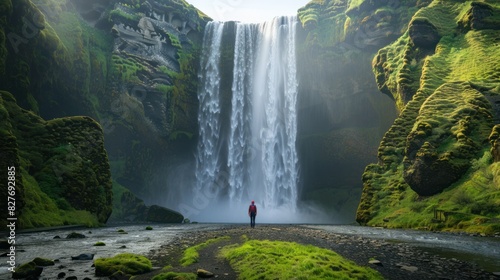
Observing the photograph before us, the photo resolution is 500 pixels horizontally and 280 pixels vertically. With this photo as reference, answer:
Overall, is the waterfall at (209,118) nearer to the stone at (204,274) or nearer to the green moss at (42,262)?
the green moss at (42,262)

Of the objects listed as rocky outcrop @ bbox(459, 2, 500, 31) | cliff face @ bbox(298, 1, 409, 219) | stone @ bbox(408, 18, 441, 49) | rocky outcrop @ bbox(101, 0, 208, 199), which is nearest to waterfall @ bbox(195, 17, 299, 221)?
cliff face @ bbox(298, 1, 409, 219)

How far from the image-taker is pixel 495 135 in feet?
118

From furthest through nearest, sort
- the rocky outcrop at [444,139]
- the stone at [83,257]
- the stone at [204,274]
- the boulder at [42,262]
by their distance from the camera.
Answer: the rocky outcrop at [444,139] < the stone at [83,257] < the boulder at [42,262] < the stone at [204,274]

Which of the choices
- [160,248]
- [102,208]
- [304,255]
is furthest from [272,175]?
[304,255]

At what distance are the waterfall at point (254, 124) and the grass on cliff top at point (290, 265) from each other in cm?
4915

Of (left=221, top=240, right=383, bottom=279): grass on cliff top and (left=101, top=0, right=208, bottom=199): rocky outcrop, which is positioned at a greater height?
(left=101, top=0, right=208, bottom=199): rocky outcrop

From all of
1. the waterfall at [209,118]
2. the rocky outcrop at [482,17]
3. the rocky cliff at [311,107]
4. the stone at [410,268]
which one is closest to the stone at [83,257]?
the stone at [410,268]

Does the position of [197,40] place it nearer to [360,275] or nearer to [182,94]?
[182,94]

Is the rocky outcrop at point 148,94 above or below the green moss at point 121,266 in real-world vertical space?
above

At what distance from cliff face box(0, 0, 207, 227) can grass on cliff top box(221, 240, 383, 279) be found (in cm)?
2977

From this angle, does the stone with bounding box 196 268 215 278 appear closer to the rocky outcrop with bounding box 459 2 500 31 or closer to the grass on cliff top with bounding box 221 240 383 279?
the grass on cliff top with bounding box 221 240 383 279

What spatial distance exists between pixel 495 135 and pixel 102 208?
41.3 m

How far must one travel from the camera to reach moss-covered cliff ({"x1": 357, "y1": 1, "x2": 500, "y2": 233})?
1337 inches

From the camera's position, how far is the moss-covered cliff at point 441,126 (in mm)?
33969
